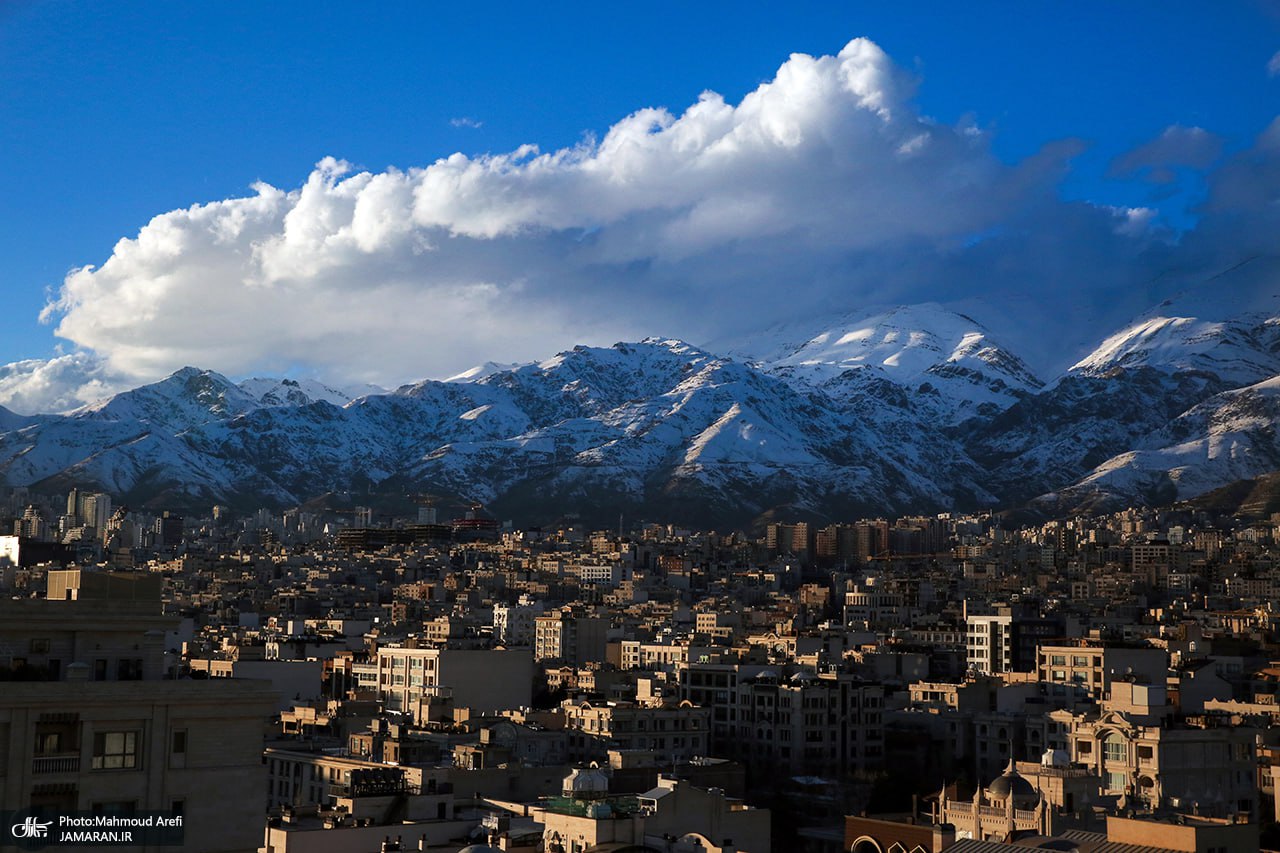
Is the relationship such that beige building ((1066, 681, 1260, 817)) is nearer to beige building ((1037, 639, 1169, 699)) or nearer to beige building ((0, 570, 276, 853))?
beige building ((1037, 639, 1169, 699))

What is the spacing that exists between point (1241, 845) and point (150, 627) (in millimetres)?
22424

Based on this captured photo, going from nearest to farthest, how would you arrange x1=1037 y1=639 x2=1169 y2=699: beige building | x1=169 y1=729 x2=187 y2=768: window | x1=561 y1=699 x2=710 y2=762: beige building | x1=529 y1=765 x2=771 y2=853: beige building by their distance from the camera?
Result: 1. x1=169 y1=729 x2=187 y2=768: window
2. x1=529 y1=765 x2=771 y2=853: beige building
3. x1=561 y1=699 x2=710 y2=762: beige building
4. x1=1037 y1=639 x2=1169 y2=699: beige building

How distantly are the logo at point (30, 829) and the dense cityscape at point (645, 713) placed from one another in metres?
0.25

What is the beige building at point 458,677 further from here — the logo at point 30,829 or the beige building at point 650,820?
the logo at point 30,829

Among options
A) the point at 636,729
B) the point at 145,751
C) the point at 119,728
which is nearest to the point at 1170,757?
the point at 636,729

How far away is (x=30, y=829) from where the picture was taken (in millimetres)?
19891

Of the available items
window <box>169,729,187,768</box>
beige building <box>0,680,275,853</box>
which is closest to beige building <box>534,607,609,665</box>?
beige building <box>0,680,275,853</box>

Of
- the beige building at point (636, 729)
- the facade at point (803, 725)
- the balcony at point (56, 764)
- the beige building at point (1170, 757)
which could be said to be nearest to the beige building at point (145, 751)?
the balcony at point (56, 764)

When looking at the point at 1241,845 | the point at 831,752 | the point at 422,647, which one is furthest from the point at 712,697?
the point at 1241,845

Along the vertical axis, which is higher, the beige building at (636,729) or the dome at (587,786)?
the beige building at (636,729)

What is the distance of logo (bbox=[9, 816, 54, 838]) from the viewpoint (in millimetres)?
19828

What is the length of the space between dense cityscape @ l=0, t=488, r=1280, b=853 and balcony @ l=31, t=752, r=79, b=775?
0.03m

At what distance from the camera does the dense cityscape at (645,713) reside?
21.3 meters

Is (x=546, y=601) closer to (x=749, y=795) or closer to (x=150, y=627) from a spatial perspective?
(x=749, y=795)
